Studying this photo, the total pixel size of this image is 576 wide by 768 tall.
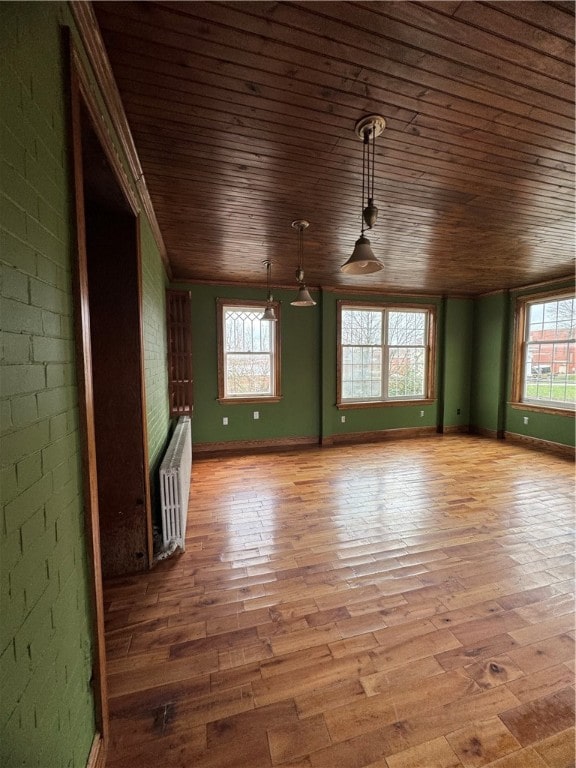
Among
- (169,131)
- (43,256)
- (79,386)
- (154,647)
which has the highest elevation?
(169,131)

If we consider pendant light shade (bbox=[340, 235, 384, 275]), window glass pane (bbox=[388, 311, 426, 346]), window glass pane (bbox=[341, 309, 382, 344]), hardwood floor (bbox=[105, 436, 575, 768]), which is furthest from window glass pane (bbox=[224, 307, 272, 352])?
pendant light shade (bbox=[340, 235, 384, 275])

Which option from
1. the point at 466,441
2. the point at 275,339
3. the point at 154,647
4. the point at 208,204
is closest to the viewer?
the point at 154,647

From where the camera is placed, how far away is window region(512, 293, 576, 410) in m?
4.96

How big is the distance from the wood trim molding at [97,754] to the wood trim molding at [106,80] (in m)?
2.41

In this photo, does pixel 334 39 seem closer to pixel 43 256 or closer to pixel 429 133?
pixel 429 133

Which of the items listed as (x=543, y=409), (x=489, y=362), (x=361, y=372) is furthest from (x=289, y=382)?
(x=543, y=409)

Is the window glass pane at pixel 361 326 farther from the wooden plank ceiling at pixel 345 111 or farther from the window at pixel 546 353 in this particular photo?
the wooden plank ceiling at pixel 345 111

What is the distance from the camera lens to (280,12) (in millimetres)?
1179

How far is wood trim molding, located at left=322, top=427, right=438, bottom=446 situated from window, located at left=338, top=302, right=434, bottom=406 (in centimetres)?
57

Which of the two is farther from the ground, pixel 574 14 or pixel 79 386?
pixel 574 14

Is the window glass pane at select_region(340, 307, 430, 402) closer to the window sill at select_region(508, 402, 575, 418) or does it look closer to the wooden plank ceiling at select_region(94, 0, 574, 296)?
the window sill at select_region(508, 402, 575, 418)

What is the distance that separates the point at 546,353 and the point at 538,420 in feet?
3.64

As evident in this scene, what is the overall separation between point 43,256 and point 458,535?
10.6 ft

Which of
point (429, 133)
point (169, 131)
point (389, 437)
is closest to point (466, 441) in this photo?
point (389, 437)
